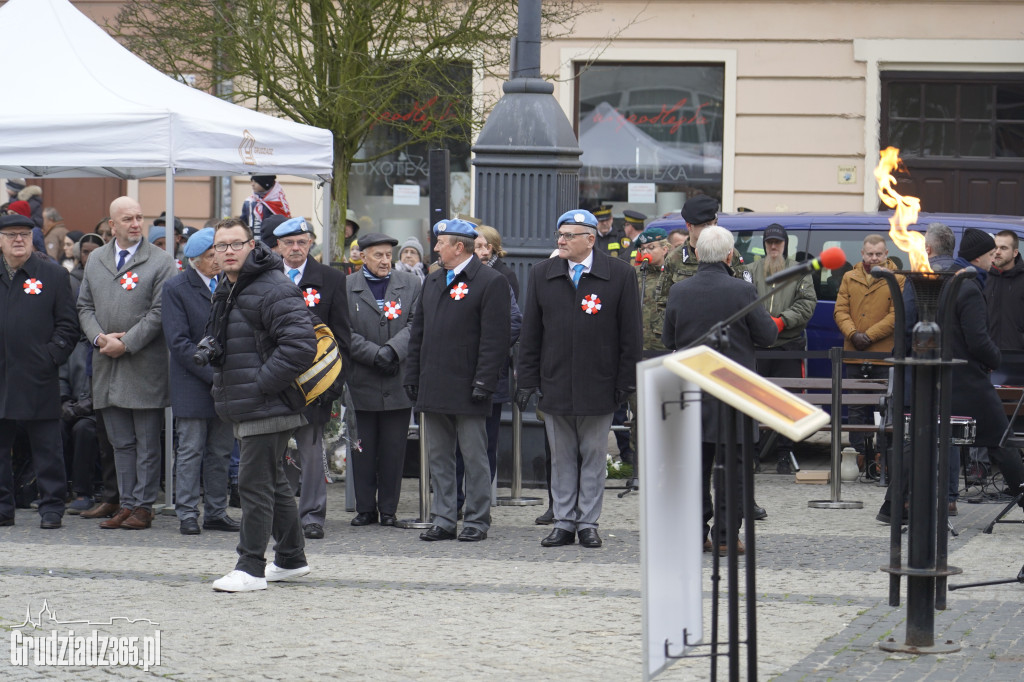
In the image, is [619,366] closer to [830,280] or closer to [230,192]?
[830,280]

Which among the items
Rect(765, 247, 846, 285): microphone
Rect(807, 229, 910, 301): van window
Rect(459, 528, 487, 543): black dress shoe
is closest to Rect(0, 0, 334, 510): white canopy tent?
Rect(459, 528, 487, 543): black dress shoe

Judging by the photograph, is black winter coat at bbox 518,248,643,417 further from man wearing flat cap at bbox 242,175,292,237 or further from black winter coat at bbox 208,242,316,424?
man wearing flat cap at bbox 242,175,292,237

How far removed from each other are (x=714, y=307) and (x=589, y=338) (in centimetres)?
83

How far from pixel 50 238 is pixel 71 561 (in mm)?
8572

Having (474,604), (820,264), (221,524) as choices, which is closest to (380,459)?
(221,524)

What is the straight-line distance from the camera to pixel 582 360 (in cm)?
923

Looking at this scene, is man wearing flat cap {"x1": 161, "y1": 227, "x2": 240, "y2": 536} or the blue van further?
→ the blue van

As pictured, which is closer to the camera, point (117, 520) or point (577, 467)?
point (577, 467)

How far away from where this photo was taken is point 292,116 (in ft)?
54.6

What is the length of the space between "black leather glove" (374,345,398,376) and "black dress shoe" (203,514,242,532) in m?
1.37

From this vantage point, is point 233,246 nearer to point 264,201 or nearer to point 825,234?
point 264,201

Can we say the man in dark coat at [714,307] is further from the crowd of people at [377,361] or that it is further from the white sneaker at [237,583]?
the white sneaker at [237,583]

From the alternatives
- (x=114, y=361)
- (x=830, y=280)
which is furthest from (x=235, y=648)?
(x=830, y=280)

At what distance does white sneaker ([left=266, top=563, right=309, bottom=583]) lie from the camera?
8070 millimetres
